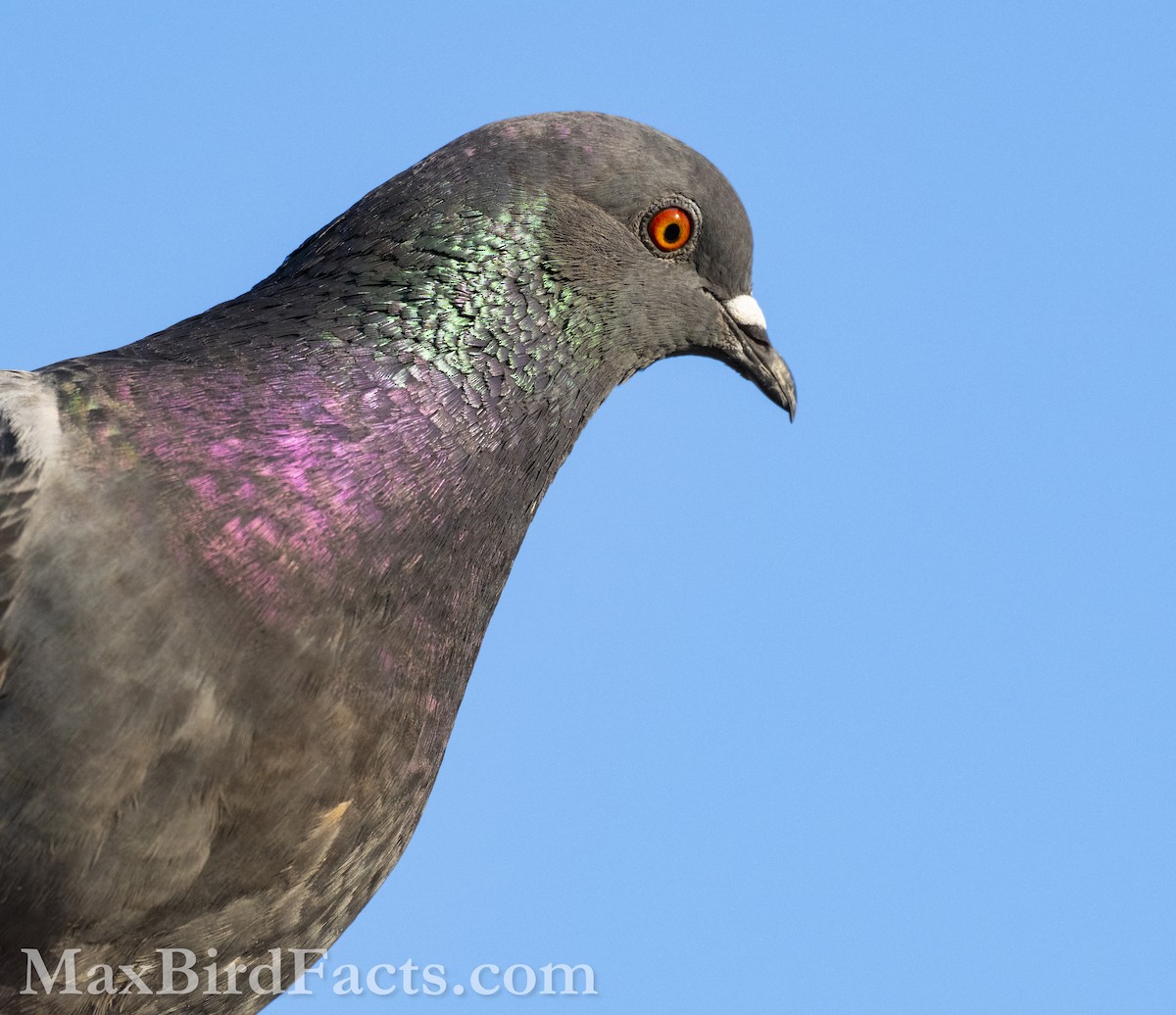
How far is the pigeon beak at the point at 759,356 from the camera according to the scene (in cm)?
405

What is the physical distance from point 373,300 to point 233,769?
1.09 metres

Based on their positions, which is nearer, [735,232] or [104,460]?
[104,460]

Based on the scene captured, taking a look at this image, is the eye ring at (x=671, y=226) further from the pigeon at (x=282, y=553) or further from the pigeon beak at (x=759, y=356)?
the pigeon beak at (x=759, y=356)

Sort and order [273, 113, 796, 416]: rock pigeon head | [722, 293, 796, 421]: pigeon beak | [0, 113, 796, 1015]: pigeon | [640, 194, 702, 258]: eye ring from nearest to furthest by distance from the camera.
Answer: [0, 113, 796, 1015]: pigeon, [273, 113, 796, 416]: rock pigeon head, [640, 194, 702, 258]: eye ring, [722, 293, 796, 421]: pigeon beak

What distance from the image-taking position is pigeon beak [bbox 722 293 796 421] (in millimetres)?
4051

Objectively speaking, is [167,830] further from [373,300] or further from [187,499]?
[373,300]

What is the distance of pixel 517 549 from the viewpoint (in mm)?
3553

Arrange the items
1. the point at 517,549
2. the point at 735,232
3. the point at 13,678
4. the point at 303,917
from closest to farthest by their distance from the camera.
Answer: the point at 13,678
the point at 303,917
the point at 517,549
the point at 735,232

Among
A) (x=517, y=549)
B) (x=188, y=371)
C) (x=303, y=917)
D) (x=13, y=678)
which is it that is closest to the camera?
(x=13, y=678)

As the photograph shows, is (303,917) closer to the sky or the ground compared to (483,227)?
closer to the ground

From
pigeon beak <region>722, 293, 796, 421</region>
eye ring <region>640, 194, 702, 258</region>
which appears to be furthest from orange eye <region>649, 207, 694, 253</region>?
pigeon beak <region>722, 293, 796, 421</region>

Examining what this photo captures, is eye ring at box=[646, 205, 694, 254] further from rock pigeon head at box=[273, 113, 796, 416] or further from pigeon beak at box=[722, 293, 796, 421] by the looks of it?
pigeon beak at box=[722, 293, 796, 421]

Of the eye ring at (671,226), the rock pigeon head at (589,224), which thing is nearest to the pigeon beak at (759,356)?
the rock pigeon head at (589,224)

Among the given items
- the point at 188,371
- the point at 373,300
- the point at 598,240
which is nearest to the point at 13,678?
the point at 188,371
